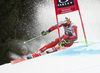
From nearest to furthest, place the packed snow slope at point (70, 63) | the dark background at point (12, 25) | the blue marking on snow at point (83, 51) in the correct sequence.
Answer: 1. the packed snow slope at point (70, 63)
2. the blue marking on snow at point (83, 51)
3. the dark background at point (12, 25)

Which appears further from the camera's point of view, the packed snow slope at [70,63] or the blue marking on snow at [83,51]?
the blue marking on snow at [83,51]

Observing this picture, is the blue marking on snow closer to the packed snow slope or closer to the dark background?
the packed snow slope

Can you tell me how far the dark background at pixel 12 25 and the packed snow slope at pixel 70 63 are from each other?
8.07m

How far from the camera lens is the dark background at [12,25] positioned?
12.8 meters

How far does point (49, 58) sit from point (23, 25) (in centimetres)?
1013

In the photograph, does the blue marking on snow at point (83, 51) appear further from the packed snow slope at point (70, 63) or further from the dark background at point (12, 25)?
the dark background at point (12, 25)

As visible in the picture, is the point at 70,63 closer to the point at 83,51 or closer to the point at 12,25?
the point at 83,51

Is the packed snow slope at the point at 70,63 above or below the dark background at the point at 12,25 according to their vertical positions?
below

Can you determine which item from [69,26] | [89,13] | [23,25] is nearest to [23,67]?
[69,26]

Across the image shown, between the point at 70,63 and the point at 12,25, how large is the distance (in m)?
9.75

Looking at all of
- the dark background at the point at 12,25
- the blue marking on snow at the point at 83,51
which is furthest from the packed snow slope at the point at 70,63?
the dark background at the point at 12,25

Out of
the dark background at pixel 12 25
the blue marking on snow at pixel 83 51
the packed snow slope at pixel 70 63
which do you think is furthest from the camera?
the dark background at pixel 12 25

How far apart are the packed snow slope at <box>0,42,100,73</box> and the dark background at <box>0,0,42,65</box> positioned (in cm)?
807

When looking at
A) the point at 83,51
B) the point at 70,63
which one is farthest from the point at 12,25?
the point at 70,63
